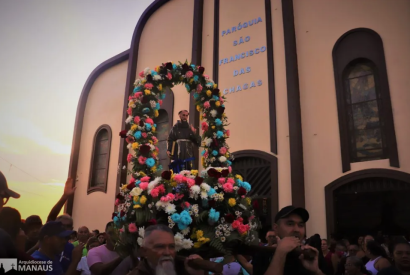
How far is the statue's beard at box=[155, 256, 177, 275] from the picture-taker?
2.17m

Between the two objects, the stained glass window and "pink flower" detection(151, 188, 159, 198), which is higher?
the stained glass window

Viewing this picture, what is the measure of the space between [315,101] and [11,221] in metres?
8.94

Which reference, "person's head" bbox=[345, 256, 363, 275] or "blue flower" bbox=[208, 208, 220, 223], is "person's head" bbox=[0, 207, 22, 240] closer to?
"blue flower" bbox=[208, 208, 220, 223]

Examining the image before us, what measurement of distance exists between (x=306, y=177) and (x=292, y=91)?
8.72 ft

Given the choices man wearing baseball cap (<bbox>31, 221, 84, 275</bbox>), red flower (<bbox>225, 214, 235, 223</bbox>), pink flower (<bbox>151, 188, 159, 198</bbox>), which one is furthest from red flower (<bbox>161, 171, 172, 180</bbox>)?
man wearing baseball cap (<bbox>31, 221, 84, 275</bbox>)

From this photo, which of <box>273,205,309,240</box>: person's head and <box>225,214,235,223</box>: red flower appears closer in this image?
<box>273,205,309,240</box>: person's head

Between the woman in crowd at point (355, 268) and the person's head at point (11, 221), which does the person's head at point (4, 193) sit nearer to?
the person's head at point (11, 221)

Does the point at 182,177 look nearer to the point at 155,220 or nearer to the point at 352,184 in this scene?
the point at 155,220

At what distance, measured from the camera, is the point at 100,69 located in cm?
1681

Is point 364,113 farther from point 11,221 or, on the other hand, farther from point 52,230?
point 11,221

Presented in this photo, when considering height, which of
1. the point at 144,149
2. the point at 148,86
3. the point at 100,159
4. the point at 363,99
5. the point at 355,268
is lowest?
the point at 355,268

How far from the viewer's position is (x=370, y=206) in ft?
27.9

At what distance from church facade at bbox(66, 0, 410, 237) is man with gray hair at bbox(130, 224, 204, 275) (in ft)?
24.4

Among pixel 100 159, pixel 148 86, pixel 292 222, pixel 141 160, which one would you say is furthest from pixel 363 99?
pixel 100 159
